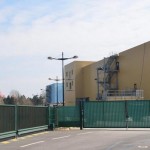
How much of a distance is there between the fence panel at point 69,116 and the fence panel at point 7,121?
871cm

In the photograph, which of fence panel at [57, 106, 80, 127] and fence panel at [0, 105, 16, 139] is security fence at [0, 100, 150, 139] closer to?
fence panel at [57, 106, 80, 127]

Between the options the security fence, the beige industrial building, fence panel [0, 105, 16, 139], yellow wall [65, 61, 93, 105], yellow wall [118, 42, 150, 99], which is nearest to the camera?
fence panel [0, 105, 16, 139]

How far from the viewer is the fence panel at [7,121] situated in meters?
20.9

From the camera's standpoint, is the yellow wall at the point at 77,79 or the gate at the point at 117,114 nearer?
the gate at the point at 117,114

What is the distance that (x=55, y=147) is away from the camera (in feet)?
57.4

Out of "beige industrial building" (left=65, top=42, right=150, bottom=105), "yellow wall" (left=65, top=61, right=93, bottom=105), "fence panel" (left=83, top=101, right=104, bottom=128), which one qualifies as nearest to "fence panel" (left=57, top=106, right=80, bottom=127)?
"fence panel" (left=83, top=101, right=104, bottom=128)

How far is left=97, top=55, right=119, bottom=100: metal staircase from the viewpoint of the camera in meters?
82.3

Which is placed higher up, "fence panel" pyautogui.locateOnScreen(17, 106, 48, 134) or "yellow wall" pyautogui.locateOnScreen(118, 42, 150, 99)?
"yellow wall" pyautogui.locateOnScreen(118, 42, 150, 99)

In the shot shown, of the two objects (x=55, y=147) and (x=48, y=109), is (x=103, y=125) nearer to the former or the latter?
(x=48, y=109)

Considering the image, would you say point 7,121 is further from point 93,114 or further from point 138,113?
point 138,113

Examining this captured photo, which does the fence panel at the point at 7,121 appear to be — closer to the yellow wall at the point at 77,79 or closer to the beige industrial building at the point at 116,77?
the beige industrial building at the point at 116,77

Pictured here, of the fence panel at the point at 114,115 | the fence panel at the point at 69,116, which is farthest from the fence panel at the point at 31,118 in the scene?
the fence panel at the point at 114,115

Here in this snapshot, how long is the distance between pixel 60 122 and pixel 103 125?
3074mm

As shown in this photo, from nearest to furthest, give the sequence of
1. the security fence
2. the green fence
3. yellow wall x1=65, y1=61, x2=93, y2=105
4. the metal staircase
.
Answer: the green fence < the security fence < the metal staircase < yellow wall x1=65, y1=61, x2=93, y2=105
